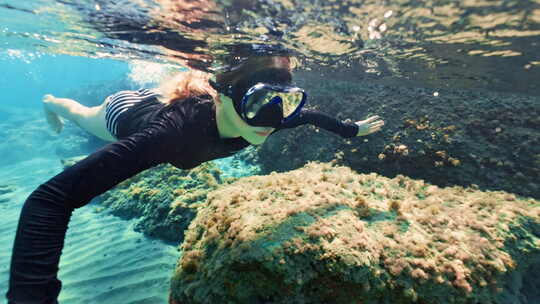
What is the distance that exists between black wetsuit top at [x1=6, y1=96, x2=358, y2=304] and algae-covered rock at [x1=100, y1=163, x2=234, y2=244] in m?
3.15

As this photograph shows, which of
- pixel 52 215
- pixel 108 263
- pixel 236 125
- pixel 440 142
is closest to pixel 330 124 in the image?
pixel 236 125

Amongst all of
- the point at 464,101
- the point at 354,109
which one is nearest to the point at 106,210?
the point at 354,109

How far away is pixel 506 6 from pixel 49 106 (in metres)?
9.63

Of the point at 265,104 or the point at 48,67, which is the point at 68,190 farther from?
the point at 48,67

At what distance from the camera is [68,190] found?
1940mm

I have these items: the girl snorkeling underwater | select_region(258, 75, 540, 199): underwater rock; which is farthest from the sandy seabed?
select_region(258, 75, 540, 199): underwater rock

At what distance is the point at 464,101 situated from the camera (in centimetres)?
807

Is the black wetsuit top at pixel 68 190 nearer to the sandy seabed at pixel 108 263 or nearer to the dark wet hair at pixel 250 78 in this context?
the dark wet hair at pixel 250 78

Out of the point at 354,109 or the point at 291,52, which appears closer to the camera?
the point at 291,52

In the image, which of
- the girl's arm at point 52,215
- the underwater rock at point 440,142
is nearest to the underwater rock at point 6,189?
the underwater rock at point 440,142

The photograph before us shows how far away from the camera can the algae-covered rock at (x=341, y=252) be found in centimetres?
237

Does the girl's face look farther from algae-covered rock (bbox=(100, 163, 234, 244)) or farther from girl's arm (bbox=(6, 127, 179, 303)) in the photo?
algae-covered rock (bbox=(100, 163, 234, 244))

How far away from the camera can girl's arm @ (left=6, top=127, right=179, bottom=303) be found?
1.73 metres

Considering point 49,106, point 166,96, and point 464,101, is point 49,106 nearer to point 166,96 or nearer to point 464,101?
point 166,96
